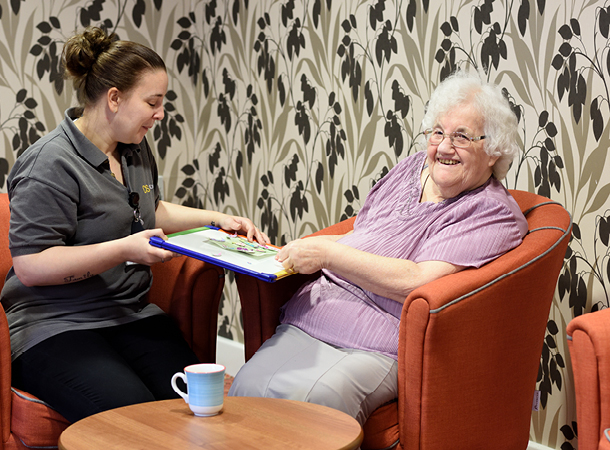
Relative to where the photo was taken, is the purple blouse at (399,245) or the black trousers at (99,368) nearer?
the black trousers at (99,368)

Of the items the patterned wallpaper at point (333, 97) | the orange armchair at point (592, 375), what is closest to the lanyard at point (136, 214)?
the patterned wallpaper at point (333, 97)

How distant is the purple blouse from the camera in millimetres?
1782

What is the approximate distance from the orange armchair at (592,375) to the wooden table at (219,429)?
597 millimetres

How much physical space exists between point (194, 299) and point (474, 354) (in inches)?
36.8

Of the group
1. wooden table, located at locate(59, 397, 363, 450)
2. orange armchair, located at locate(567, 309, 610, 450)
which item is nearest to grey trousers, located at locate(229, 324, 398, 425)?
wooden table, located at locate(59, 397, 363, 450)

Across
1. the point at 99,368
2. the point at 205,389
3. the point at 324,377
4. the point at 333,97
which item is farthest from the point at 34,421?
the point at 333,97

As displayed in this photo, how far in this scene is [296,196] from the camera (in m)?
3.15

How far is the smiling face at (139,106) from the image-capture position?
1.92 meters

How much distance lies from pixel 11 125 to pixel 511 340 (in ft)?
7.96

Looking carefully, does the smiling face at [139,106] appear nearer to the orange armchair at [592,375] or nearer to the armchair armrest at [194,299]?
the armchair armrest at [194,299]

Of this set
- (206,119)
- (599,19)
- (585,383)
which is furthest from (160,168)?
(585,383)

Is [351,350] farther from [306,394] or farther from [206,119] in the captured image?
[206,119]

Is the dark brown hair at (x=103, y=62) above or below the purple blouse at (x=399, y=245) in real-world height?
above

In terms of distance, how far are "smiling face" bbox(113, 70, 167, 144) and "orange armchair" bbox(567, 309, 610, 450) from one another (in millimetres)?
1337
